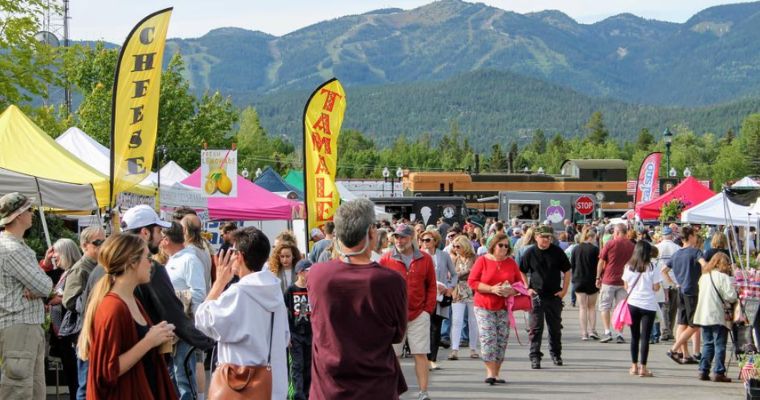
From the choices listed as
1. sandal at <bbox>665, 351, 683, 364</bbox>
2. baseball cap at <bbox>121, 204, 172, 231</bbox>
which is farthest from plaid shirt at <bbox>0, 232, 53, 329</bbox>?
sandal at <bbox>665, 351, 683, 364</bbox>

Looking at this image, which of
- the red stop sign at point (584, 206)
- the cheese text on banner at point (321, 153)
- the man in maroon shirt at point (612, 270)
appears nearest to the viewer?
the cheese text on banner at point (321, 153)

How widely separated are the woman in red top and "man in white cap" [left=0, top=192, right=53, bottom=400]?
5.58 meters

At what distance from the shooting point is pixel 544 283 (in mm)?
13867

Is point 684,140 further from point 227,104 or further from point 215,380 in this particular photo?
point 215,380

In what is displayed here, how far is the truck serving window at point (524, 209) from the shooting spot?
54156mm

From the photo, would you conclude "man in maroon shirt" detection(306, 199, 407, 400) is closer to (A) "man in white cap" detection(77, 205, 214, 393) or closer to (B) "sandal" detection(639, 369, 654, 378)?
(A) "man in white cap" detection(77, 205, 214, 393)

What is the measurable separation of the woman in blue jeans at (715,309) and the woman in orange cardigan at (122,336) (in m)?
8.46

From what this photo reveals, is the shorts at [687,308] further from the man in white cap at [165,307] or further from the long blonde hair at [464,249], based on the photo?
the man in white cap at [165,307]

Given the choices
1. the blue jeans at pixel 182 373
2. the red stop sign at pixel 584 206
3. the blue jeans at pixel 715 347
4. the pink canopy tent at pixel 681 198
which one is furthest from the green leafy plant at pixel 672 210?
the blue jeans at pixel 182 373

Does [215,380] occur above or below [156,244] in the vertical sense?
below

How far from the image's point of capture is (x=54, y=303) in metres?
9.85

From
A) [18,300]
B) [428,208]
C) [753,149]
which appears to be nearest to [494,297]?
[18,300]

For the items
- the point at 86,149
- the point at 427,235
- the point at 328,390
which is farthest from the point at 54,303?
the point at 86,149

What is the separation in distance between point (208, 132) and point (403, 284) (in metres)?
56.1
